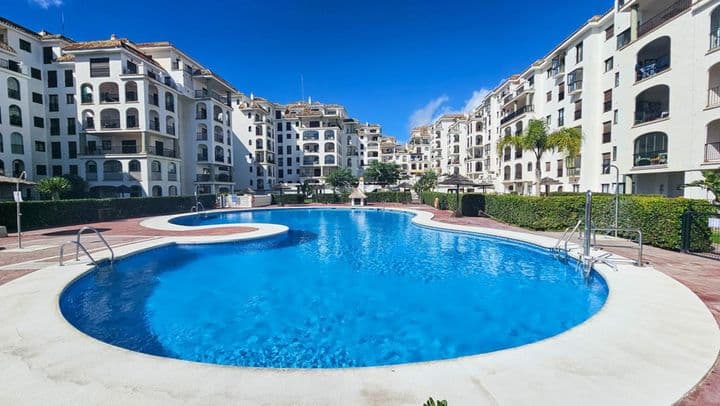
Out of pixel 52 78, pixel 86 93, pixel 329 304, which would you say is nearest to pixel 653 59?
pixel 329 304

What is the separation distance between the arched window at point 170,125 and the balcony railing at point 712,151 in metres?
47.3

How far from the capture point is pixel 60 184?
25609 mm

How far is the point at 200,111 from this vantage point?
42.8 m

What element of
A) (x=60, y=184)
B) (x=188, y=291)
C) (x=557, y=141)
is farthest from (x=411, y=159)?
(x=188, y=291)

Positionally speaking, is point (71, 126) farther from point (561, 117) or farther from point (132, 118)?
point (561, 117)

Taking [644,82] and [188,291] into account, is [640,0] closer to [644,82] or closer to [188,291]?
[644,82]

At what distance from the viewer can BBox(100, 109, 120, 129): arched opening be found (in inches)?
1358

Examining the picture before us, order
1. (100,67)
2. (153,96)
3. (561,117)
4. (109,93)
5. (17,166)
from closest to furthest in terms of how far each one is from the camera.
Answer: (17,166)
(100,67)
(561,117)
(109,93)
(153,96)

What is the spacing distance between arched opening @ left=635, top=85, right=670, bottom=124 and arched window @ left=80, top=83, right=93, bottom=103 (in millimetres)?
50788

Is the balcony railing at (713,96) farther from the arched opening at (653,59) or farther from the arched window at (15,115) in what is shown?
the arched window at (15,115)

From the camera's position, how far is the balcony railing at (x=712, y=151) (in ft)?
57.7

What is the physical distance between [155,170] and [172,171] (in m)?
2.74

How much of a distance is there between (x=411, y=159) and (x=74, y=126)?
7327 cm

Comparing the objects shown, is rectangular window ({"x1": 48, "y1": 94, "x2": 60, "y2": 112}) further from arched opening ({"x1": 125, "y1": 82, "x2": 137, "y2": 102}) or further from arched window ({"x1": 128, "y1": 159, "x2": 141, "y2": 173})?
arched window ({"x1": 128, "y1": 159, "x2": 141, "y2": 173})
